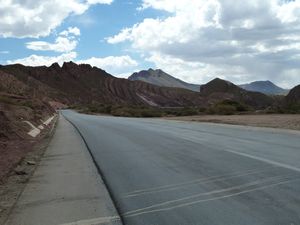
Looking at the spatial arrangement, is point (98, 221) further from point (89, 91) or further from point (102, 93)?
point (89, 91)

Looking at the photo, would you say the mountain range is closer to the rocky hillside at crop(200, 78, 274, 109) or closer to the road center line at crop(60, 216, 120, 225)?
the rocky hillside at crop(200, 78, 274, 109)

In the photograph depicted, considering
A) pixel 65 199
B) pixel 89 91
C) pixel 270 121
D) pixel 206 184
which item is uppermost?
pixel 89 91

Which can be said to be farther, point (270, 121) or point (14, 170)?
point (270, 121)

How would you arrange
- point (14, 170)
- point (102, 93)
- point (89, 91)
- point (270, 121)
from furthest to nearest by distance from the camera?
point (89, 91)
point (102, 93)
point (270, 121)
point (14, 170)

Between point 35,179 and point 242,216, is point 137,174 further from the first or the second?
point 242,216

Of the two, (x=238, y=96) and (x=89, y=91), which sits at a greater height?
(x=89, y=91)

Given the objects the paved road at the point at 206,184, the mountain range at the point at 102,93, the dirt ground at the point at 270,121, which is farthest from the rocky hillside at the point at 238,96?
the paved road at the point at 206,184

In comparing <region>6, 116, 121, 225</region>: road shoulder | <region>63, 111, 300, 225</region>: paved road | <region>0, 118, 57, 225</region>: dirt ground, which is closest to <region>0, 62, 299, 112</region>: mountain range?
<region>0, 118, 57, 225</region>: dirt ground

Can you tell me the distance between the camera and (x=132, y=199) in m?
8.80

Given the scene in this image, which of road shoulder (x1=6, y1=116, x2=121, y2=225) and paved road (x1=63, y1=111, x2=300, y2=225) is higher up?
paved road (x1=63, y1=111, x2=300, y2=225)

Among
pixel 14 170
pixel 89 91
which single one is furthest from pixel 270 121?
pixel 89 91

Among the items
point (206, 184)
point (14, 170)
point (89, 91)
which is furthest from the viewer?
point (89, 91)

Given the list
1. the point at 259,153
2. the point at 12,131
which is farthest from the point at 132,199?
the point at 12,131

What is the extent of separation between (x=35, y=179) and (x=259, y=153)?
6.38 m
